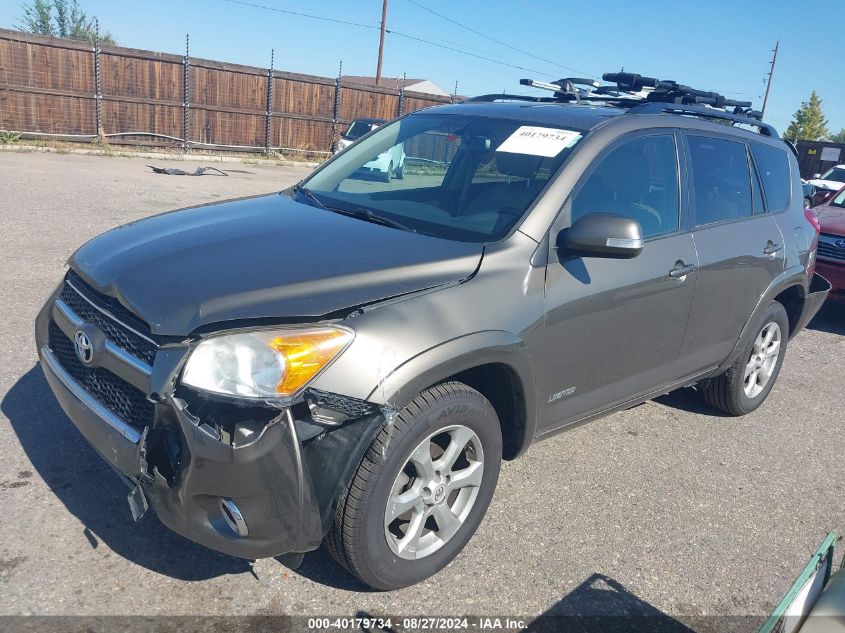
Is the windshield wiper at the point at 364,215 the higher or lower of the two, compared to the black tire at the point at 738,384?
higher

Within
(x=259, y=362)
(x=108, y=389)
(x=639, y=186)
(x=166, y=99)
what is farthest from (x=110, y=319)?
(x=166, y=99)

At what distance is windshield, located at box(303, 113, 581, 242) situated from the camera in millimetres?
3336

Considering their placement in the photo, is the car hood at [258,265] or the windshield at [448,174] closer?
the car hood at [258,265]

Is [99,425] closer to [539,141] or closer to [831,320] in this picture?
[539,141]

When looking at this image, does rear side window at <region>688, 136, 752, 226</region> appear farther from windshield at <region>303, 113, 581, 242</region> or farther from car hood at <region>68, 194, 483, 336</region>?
car hood at <region>68, 194, 483, 336</region>

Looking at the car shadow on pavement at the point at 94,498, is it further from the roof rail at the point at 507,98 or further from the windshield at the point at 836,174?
the windshield at the point at 836,174

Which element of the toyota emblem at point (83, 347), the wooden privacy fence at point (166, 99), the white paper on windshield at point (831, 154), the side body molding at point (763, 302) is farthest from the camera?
the white paper on windshield at point (831, 154)

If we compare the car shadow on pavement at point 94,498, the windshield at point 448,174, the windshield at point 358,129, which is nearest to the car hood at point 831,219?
the windshield at point 448,174

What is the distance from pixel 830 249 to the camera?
805 centimetres

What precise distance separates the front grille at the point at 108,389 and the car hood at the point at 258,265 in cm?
27

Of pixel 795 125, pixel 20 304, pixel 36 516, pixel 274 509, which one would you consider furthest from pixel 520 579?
pixel 795 125

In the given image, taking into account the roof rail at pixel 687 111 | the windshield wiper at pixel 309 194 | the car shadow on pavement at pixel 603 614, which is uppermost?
the roof rail at pixel 687 111

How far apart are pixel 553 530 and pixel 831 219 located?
23.0 feet

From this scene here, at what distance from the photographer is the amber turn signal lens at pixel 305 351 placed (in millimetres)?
2377
